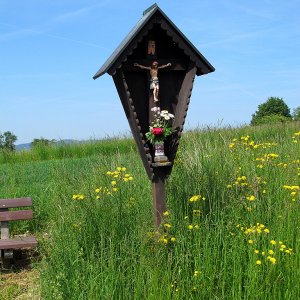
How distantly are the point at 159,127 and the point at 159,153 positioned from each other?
0.25m

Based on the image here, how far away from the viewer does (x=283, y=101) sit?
68.4 m

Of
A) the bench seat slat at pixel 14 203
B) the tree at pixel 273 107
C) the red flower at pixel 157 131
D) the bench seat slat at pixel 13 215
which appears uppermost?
the tree at pixel 273 107

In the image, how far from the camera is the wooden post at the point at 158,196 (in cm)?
422

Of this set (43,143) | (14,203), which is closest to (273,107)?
(43,143)

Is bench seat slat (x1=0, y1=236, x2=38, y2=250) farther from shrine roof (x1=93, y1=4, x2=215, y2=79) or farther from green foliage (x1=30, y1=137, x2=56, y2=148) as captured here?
green foliage (x1=30, y1=137, x2=56, y2=148)

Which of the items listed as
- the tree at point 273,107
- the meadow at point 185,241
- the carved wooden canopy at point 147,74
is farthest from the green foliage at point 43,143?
the tree at point 273,107

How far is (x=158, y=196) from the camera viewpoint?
4234 millimetres

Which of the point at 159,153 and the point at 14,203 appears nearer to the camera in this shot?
the point at 159,153

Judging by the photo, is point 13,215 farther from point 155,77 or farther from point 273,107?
point 273,107

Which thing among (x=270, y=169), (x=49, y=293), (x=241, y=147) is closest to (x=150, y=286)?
(x=49, y=293)

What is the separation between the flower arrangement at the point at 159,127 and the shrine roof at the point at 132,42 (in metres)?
0.57

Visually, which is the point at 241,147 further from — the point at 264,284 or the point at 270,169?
the point at 264,284

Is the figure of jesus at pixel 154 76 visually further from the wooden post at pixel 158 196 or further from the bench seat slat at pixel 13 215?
the bench seat slat at pixel 13 215

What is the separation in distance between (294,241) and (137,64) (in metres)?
2.16
